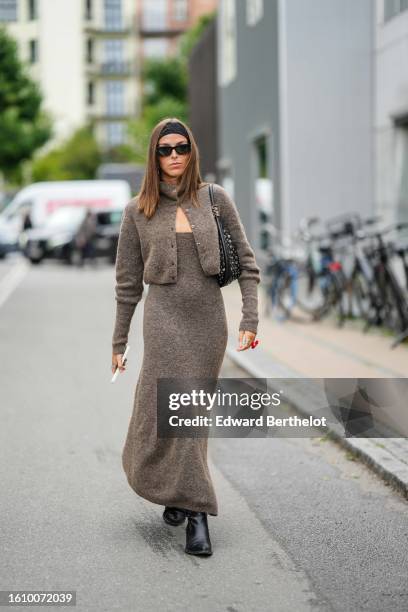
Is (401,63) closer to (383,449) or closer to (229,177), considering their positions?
(383,449)

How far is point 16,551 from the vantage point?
499cm

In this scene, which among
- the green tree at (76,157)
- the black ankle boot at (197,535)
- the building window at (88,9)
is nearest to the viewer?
the black ankle boot at (197,535)

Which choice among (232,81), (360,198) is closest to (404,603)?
(360,198)

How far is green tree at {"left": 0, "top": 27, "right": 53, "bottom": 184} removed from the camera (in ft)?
165

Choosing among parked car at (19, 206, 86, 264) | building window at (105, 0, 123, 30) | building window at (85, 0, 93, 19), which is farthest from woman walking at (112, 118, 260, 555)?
building window at (105, 0, 123, 30)

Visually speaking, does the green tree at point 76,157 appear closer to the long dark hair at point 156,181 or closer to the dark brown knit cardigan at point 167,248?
the dark brown knit cardigan at point 167,248

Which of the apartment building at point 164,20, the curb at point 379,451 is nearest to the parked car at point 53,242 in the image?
the curb at point 379,451

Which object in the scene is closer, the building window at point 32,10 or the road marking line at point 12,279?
the road marking line at point 12,279

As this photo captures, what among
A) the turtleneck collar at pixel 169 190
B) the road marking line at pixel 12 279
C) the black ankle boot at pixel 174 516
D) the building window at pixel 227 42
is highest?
the building window at pixel 227 42

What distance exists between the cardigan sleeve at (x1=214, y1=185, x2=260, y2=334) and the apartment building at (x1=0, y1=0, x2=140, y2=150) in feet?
64.8

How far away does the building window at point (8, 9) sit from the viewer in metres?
23.8

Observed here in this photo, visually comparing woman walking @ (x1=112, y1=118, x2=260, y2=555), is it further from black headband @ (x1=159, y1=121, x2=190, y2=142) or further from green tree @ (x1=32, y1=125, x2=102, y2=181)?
green tree @ (x1=32, y1=125, x2=102, y2=181)

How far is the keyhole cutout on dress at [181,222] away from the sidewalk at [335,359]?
190 cm

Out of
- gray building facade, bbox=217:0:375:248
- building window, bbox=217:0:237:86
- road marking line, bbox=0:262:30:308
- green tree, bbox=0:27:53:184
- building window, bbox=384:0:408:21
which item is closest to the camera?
building window, bbox=384:0:408:21
